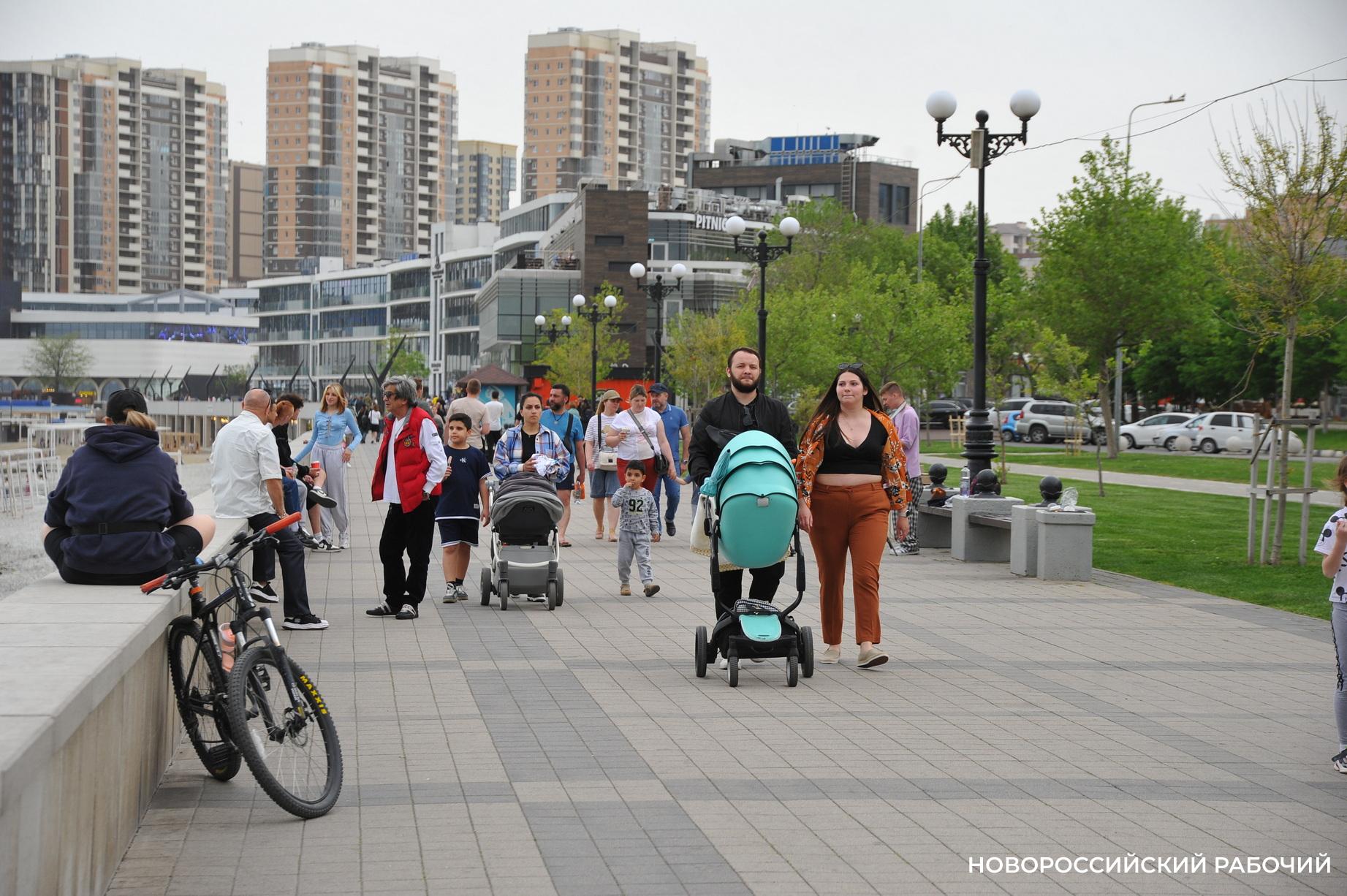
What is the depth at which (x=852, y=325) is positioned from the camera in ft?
161

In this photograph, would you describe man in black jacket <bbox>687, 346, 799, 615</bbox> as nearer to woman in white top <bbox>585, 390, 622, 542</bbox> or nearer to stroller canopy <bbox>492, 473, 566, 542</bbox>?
stroller canopy <bbox>492, 473, 566, 542</bbox>

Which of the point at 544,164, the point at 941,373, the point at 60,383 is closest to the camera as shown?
the point at 941,373

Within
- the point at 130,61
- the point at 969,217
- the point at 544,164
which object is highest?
the point at 130,61

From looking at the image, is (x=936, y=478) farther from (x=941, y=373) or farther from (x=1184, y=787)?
(x=941, y=373)

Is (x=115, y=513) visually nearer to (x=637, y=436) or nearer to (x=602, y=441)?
(x=637, y=436)

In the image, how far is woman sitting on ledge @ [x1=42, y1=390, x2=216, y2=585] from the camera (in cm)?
647

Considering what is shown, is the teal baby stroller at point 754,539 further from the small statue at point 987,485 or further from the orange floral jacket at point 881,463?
the small statue at point 987,485

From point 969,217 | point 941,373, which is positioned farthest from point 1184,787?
point 969,217

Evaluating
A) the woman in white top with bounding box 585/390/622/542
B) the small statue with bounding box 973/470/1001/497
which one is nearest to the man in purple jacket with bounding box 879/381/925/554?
the small statue with bounding box 973/470/1001/497

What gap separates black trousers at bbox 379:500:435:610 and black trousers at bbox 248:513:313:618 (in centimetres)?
82

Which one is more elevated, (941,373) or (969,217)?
(969,217)

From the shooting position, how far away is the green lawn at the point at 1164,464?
3450 cm

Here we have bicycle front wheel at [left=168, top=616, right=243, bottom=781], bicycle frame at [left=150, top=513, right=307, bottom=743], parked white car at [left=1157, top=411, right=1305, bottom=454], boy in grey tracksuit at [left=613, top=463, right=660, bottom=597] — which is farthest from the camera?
parked white car at [left=1157, top=411, right=1305, bottom=454]

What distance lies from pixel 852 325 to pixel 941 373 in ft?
18.9
